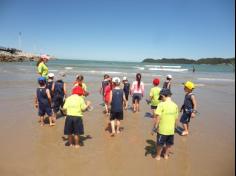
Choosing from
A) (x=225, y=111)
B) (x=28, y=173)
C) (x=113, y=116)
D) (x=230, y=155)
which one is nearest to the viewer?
(x=28, y=173)

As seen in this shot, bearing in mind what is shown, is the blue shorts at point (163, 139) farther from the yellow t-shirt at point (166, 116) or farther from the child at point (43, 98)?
the child at point (43, 98)

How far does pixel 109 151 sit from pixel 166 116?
163 centimetres

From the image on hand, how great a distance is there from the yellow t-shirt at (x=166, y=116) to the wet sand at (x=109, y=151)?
71 centimetres

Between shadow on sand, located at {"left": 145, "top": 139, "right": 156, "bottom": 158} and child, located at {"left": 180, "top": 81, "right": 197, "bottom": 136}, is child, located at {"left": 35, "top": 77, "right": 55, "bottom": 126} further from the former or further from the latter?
child, located at {"left": 180, "top": 81, "right": 197, "bottom": 136}

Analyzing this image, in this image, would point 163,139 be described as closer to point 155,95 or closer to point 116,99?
point 116,99

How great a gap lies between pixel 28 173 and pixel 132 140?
293cm

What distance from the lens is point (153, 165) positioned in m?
5.25

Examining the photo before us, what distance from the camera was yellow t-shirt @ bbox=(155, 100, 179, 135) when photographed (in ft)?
17.4

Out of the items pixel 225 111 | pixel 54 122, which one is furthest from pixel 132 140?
pixel 225 111

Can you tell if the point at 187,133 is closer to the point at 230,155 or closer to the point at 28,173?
the point at 230,155

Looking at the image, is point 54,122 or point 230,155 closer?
point 230,155

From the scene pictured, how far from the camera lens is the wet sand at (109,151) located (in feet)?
16.4

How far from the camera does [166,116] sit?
210 inches

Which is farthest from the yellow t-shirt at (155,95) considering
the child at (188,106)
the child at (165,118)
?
the child at (165,118)
